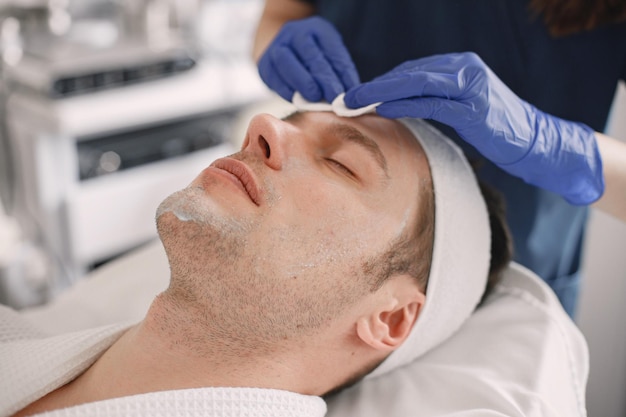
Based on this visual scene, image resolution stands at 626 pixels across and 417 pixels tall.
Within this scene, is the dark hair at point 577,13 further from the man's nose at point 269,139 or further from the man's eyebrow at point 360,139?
the man's nose at point 269,139

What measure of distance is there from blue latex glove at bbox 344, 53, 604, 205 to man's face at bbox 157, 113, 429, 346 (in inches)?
3.9

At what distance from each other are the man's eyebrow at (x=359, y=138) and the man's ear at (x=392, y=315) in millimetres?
175

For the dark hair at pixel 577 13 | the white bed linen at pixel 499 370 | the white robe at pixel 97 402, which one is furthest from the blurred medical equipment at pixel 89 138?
the dark hair at pixel 577 13

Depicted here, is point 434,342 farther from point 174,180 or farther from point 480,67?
point 174,180

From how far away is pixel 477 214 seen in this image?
117 centimetres

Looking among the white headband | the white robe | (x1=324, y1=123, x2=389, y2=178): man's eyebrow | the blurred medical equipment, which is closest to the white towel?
the white headband

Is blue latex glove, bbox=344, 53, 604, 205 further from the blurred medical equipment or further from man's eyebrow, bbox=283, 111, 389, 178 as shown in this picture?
the blurred medical equipment

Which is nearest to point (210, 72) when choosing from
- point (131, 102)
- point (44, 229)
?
point (131, 102)

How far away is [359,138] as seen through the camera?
3.62ft

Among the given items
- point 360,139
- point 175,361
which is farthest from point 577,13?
point 175,361

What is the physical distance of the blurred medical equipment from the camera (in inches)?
85.7

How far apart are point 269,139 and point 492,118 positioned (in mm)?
329

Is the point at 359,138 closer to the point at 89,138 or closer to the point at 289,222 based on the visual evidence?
the point at 289,222

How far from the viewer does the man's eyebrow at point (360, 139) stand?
110 centimetres
